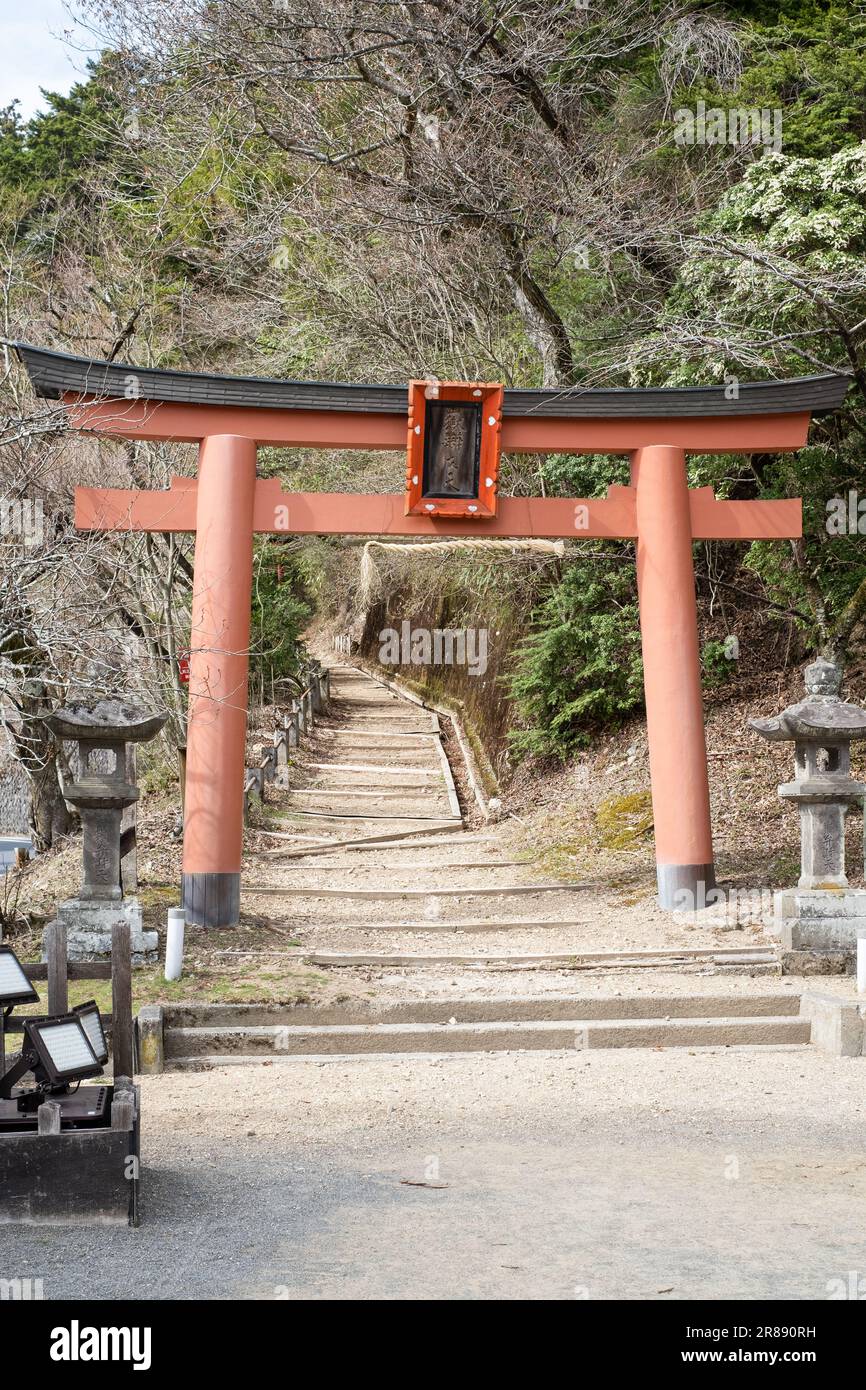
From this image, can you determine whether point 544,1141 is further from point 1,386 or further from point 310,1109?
point 1,386

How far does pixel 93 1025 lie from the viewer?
512 centimetres

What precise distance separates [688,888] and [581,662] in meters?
6.93

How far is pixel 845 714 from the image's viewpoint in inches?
362

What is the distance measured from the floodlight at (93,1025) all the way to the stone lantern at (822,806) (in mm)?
5510

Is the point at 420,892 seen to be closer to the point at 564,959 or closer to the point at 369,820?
the point at 564,959

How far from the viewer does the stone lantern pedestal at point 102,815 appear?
8547mm

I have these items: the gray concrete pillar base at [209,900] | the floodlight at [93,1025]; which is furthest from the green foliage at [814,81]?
the floodlight at [93,1025]

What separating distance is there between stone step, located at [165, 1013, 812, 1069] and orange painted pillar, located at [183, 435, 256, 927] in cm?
246

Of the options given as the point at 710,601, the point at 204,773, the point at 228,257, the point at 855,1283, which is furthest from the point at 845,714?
the point at 228,257

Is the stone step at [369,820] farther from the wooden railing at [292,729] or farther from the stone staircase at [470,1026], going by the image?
the stone staircase at [470,1026]

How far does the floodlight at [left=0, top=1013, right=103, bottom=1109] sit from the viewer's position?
185 inches

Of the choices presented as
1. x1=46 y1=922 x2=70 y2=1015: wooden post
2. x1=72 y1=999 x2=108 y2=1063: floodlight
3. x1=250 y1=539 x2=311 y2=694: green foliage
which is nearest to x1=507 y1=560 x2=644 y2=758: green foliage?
x1=250 y1=539 x2=311 y2=694: green foliage

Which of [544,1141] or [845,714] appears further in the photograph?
[845,714]

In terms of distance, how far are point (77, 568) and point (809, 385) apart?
22.0 ft
